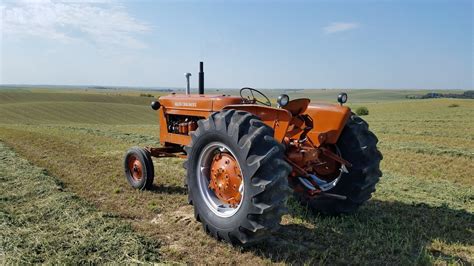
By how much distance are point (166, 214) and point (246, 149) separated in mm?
2079

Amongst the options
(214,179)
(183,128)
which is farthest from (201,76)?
(214,179)

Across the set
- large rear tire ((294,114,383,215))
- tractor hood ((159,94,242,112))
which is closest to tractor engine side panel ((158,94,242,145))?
tractor hood ((159,94,242,112))

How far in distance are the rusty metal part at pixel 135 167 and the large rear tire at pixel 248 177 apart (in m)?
2.57

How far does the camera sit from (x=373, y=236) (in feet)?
14.3

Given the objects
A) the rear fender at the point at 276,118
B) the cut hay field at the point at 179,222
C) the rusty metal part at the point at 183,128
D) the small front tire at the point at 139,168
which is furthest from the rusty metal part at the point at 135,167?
the rear fender at the point at 276,118

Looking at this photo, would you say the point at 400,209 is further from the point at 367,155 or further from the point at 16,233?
the point at 16,233

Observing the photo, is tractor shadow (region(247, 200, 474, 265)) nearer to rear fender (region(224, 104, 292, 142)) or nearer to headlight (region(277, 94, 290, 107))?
rear fender (region(224, 104, 292, 142))

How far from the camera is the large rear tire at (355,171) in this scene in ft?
16.0

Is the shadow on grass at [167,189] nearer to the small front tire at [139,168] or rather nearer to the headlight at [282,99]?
the small front tire at [139,168]

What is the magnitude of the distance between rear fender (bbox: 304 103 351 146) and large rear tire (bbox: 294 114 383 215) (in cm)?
Result: 21

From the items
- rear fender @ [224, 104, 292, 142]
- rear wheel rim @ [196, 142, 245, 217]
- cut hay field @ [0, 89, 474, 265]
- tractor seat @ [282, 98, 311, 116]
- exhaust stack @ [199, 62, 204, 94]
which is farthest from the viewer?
exhaust stack @ [199, 62, 204, 94]

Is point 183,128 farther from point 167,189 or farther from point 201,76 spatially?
point 167,189

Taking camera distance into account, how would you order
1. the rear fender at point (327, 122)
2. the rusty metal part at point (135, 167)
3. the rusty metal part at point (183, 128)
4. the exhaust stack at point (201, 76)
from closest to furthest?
1. the rear fender at point (327, 122)
2. the exhaust stack at point (201, 76)
3. the rusty metal part at point (183, 128)
4. the rusty metal part at point (135, 167)

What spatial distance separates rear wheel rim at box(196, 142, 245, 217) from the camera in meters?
4.07
